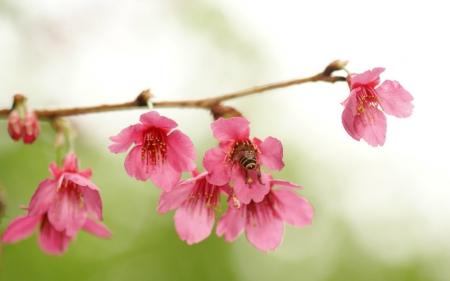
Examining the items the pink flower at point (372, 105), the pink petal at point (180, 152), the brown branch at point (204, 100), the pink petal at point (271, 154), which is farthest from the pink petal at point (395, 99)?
the pink petal at point (180, 152)

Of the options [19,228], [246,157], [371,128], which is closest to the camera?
[246,157]

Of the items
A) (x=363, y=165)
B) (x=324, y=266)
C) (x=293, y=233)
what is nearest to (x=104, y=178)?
(x=293, y=233)

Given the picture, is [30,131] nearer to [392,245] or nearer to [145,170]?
[145,170]

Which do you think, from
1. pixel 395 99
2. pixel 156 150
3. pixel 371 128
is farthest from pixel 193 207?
pixel 395 99

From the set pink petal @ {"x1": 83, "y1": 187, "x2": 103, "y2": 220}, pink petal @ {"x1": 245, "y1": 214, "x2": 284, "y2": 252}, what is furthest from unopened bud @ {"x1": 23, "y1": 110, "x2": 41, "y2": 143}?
pink petal @ {"x1": 245, "y1": 214, "x2": 284, "y2": 252}

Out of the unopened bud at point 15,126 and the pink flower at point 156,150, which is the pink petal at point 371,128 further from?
the unopened bud at point 15,126

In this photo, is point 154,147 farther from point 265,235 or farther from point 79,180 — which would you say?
point 265,235
